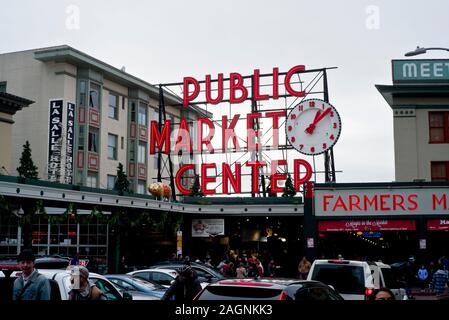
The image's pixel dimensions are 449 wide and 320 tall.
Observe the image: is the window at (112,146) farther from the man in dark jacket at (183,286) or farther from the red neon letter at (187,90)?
the man in dark jacket at (183,286)

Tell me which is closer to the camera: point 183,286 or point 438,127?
point 183,286

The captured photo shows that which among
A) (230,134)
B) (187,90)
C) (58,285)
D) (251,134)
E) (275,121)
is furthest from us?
(187,90)

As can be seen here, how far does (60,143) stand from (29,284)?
114ft

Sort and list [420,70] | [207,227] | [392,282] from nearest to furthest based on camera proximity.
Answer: [392,282] → [420,70] → [207,227]

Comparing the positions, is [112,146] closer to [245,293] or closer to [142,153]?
[142,153]

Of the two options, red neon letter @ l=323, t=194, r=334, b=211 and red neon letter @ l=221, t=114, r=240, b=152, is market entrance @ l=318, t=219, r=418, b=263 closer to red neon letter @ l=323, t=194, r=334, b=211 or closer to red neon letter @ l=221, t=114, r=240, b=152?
red neon letter @ l=323, t=194, r=334, b=211

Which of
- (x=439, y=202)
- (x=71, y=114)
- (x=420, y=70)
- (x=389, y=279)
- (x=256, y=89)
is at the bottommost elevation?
(x=389, y=279)

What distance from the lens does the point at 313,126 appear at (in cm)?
4169

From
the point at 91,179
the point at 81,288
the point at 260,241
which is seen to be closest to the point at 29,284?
the point at 81,288

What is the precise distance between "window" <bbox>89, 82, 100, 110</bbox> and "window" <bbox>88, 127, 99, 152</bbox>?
5.71ft

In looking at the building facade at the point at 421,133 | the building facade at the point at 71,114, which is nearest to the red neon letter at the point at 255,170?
the building facade at the point at 421,133

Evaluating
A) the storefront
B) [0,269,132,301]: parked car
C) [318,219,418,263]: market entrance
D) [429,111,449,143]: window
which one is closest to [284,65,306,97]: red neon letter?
[429,111,449,143]: window

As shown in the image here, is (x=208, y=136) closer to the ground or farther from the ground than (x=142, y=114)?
closer to the ground

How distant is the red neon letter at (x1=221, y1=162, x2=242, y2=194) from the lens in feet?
139
